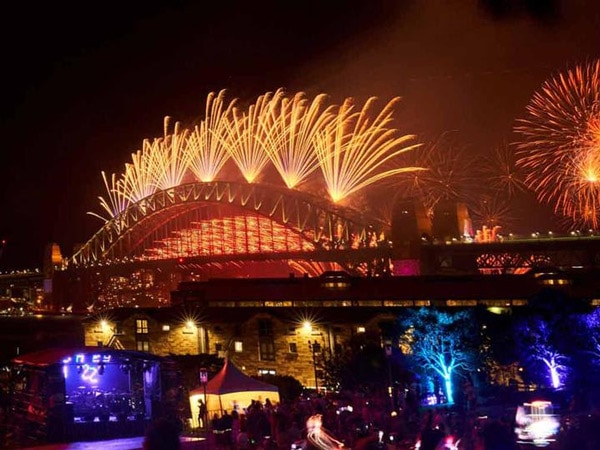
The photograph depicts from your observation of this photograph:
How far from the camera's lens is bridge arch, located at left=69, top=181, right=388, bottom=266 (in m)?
84.2

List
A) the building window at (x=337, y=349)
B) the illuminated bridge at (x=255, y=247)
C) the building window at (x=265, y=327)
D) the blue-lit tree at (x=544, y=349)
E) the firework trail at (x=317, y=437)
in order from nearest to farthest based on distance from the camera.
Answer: the firework trail at (x=317, y=437) < the blue-lit tree at (x=544, y=349) < the building window at (x=337, y=349) < the building window at (x=265, y=327) < the illuminated bridge at (x=255, y=247)

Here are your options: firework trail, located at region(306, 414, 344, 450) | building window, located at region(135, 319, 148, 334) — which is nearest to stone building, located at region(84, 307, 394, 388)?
building window, located at region(135, 319, 148, 334)

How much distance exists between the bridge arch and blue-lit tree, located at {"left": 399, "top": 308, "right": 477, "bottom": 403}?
44942mm

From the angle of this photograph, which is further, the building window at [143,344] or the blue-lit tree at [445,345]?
the building window at [143,344]

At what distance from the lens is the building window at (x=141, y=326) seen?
4644cm

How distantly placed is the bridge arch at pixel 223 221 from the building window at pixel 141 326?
3531cm

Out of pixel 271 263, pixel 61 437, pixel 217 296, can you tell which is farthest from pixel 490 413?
pixel 271 263

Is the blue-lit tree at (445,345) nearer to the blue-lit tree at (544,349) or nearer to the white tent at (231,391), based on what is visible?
the blue-lit tree at (544,349)

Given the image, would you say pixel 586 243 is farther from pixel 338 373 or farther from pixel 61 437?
pixel 61 437

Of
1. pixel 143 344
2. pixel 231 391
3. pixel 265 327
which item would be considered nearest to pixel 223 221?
pixel 143 344

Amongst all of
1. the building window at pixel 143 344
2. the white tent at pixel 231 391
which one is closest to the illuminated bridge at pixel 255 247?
the building window at pixel 143 344

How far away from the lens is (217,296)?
54.8m

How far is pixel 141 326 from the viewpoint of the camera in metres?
46.7

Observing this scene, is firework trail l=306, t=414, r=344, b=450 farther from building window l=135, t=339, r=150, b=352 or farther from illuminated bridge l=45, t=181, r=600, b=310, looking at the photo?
illuminated bridge l=45, t=181, r=600, b=310
